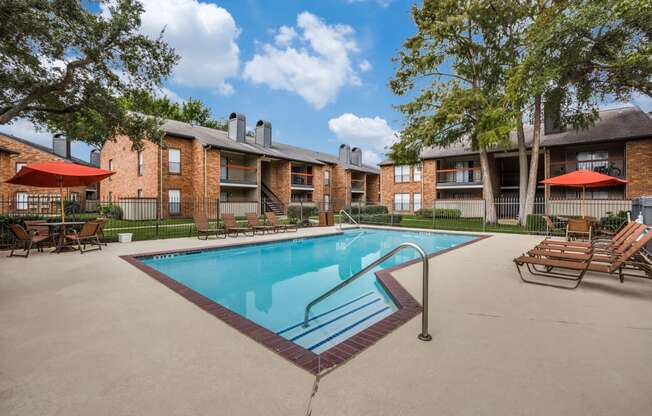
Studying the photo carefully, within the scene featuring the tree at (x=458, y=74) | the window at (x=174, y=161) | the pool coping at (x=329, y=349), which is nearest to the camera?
the pool coping at (x=329, y=349)

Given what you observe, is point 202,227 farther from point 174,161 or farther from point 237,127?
point 237,127

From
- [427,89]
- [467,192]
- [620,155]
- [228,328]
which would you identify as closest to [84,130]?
[228,328]

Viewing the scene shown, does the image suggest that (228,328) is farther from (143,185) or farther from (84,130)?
(143,185)

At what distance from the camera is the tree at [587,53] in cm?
1189

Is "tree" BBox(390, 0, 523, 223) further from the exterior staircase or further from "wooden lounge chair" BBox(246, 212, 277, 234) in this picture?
the exterior staircase

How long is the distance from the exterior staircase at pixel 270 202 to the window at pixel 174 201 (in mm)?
7225

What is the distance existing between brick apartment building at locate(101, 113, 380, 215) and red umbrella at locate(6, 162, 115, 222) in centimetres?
658

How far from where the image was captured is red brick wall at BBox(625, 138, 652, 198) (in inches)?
736

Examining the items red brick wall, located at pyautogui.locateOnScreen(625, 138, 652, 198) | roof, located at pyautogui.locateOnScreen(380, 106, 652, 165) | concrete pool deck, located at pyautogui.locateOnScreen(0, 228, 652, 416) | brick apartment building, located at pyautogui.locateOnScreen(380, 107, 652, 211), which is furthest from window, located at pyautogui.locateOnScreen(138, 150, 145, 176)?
red brick wall, located at pyautogui.locateOnScreen(625, 138, 652, 198)

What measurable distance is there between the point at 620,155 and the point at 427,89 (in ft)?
47.7

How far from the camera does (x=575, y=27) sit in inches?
487

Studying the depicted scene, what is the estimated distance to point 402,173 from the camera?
31.0m

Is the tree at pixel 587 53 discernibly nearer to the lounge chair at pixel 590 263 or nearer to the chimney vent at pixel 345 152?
the lounge chair at pixel 590 263

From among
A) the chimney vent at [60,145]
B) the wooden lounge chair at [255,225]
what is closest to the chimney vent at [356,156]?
the wooden lounge chair at [255,225]
